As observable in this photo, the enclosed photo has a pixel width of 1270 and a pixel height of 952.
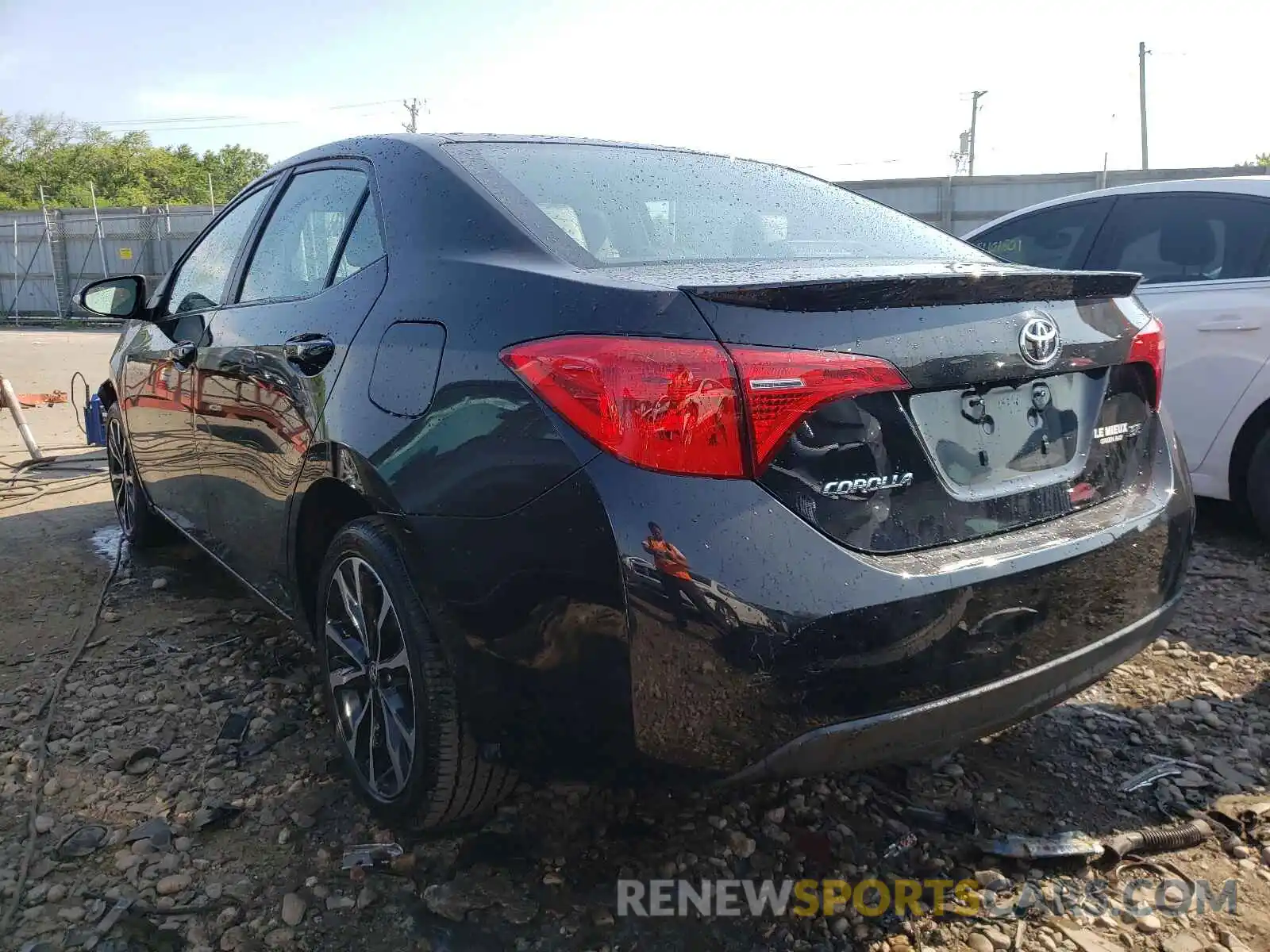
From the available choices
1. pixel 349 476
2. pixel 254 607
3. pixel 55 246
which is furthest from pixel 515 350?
pixel 55 246

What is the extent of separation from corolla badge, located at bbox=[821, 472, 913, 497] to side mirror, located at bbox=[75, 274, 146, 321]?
3.21m

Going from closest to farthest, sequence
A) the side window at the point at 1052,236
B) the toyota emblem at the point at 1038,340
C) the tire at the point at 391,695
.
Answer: the toyota emblem at the point at 1038,340 < the tire at the point at 391,695 < the side window at the point at 1052,236

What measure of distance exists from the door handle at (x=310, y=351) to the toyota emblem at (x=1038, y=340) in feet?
4.81

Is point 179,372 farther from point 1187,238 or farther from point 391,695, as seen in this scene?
point 1187,238

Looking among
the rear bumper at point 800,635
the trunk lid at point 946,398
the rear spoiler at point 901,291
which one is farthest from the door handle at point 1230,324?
the rear bumper at point 800,635

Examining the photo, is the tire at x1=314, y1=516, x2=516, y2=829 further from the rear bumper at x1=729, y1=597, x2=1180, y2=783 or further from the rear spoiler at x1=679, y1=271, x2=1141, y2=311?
the rear spoiler at x1=679, y1=271, x2=1141, y2=311

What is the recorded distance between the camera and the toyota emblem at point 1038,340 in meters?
1.79

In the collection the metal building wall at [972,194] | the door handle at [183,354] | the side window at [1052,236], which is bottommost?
the door handle at [183,354]

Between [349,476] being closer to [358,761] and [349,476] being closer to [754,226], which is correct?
[358,761]

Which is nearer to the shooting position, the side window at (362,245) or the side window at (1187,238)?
the side window at (362,245)

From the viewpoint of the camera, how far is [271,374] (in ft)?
8.04

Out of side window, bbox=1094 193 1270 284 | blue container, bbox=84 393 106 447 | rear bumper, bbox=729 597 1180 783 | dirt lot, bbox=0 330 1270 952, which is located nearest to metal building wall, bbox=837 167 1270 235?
side window, bbox=1094 193 1270 284

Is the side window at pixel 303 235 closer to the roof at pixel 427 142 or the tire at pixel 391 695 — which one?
the roof at pixel 427 142

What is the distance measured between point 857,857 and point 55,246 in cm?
3087
